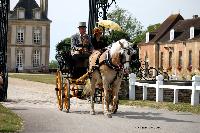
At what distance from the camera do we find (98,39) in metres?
15.8

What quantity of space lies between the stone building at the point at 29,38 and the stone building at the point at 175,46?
60.2 feet

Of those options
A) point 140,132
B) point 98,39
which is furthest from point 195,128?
point 98,39

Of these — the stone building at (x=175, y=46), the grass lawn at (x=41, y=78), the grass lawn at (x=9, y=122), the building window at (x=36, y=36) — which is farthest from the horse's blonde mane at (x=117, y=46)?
the building window at (x=36, y=36)

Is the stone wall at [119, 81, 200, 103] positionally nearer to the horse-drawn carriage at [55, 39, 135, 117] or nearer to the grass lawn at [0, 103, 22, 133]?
the horse-drawn carriage at [55, 39, 135, 117]

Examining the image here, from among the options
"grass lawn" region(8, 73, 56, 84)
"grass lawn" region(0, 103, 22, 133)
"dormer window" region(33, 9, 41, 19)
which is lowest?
"grass lawn" region(8, 73, 56, 84)

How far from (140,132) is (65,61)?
6.51 metres

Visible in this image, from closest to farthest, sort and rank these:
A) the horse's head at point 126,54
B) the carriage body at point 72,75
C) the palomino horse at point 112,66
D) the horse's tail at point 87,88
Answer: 1. the horse's head at point 126,54
2. the palomino horse at point 112,66
3. the horse's tail at point 87,88
4. the carriage body at point 72,75

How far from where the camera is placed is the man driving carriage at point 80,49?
16.9 metres

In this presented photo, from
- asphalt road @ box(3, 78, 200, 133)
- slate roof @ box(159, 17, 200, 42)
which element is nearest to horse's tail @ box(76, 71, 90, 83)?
asphalt road @ box(3, 78, 200, 133)

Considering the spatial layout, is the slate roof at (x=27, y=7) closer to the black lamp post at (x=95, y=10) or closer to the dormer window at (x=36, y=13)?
the dormer window at (x=36, y=13)

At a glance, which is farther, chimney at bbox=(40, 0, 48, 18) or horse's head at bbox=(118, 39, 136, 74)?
chimney at bbox=(40, 0, 48, 18)

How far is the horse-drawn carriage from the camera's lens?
1452 centimetres

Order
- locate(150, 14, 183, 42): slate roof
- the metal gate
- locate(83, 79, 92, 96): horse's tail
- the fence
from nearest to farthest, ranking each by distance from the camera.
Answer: locate(83, 79, 92, 96): horse's tail, the fence, the metal gate, locate(150, 14, 183, 42): slate roof

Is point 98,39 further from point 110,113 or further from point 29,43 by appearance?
point 29,43
